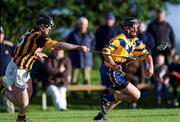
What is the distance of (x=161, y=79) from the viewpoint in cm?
1889

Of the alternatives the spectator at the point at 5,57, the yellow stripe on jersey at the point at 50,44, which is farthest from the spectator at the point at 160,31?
the yellow stripe on jersey at the point at 50,44

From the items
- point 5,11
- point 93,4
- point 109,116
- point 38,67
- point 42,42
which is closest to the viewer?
point 42,42

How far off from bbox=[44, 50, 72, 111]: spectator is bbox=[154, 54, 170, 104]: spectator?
7.91 ft

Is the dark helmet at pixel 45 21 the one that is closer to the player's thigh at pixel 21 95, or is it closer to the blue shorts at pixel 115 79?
the player's thigh at pixel 21 95

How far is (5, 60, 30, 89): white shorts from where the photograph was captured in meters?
11.7

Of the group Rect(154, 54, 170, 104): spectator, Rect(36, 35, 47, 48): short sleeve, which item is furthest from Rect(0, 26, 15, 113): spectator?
Rect(36, 35, 47, 48): short sleeve

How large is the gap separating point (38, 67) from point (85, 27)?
2.16 m

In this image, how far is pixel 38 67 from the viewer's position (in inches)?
728

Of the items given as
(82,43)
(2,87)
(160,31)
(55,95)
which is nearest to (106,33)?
(82,43)

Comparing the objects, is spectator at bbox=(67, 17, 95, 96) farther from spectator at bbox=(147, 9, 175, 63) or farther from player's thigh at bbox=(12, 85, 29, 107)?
player's thigh at bbox=(12, 85, 29, 107)

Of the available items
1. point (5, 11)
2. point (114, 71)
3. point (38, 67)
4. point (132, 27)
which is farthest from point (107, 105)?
point (5, 11)

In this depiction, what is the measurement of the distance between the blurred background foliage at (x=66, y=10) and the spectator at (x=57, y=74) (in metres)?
9.09

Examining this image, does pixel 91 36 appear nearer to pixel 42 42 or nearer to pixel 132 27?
pixel 132 27

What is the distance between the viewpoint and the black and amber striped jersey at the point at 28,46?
446 inches
